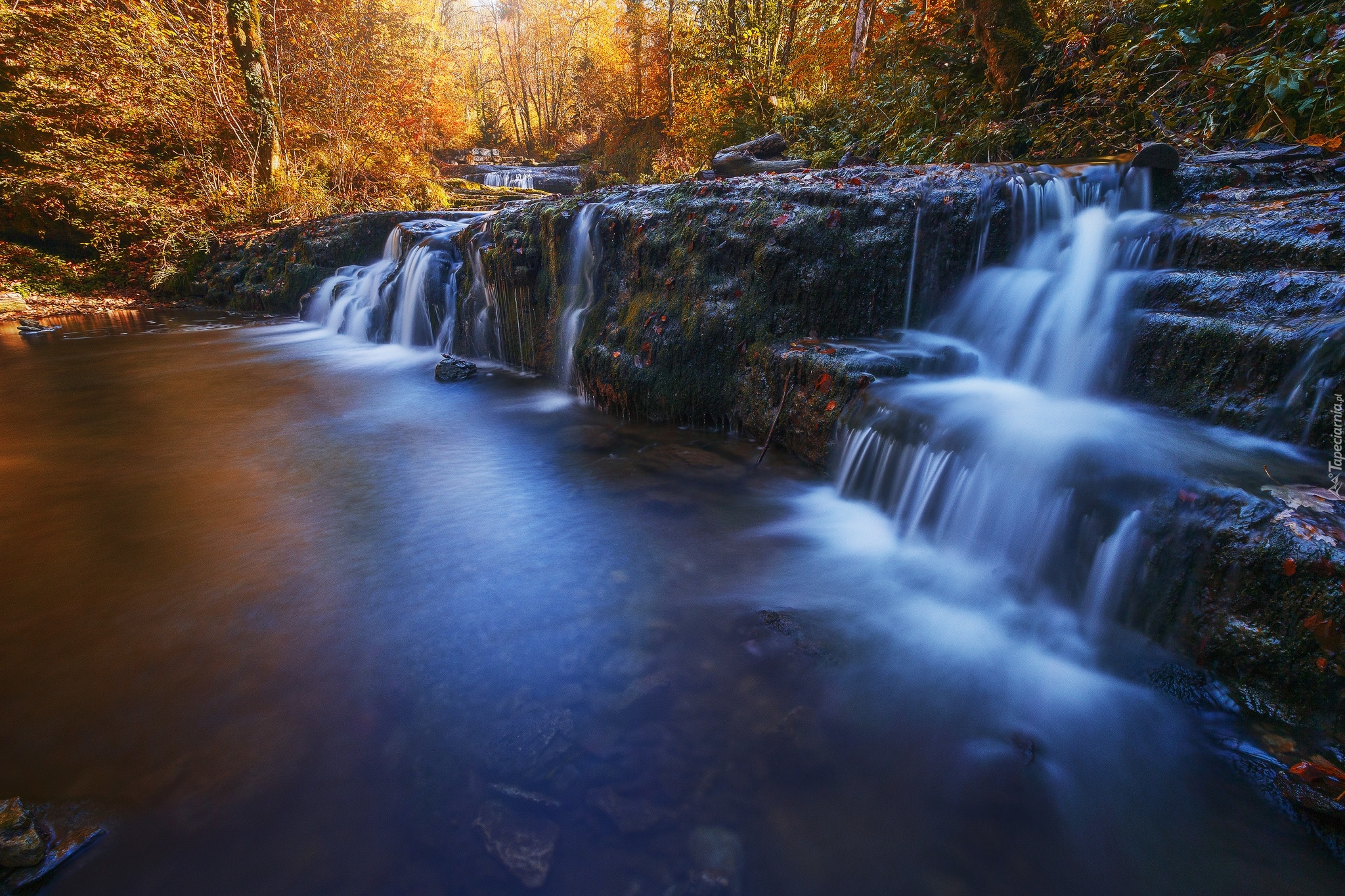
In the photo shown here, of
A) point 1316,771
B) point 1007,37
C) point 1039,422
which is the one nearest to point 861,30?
point 1007,37

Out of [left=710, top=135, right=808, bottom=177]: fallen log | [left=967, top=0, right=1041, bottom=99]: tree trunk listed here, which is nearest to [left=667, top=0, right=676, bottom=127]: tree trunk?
[left=710, top=135, right=808, bottom=177]: fallen log

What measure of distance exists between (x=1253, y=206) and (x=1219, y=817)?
3.96 meters

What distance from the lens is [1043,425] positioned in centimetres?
325

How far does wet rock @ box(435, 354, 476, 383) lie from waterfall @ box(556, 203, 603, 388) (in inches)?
59.8

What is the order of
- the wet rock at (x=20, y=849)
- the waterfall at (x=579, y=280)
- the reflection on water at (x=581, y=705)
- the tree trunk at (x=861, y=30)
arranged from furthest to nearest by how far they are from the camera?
the tree trunk at (x=861, y=30), the waterfall at (x=579, y=280), the reflection on water at (x=581, y=705), the wet rock at (x=20, y=849)

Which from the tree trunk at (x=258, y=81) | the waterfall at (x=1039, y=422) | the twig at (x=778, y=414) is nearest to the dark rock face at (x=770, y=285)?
the twig at (x=778, y=414)

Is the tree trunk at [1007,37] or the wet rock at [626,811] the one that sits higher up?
the tree trunk at [1007,37]

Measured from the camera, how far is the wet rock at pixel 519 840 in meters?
1.70

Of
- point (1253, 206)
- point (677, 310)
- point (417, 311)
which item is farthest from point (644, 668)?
point (417, 311)

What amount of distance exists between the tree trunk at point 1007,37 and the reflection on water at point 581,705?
20.5ft

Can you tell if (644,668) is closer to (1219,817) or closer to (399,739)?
(399,739)

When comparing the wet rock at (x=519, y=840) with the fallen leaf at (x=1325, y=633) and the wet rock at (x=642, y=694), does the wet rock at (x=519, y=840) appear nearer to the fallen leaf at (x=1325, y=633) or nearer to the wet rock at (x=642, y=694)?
the wet rock at (x=642, y=694)

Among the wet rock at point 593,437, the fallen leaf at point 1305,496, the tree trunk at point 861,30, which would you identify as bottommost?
the wet rock at point 593,437

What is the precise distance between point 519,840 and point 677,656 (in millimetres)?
962
